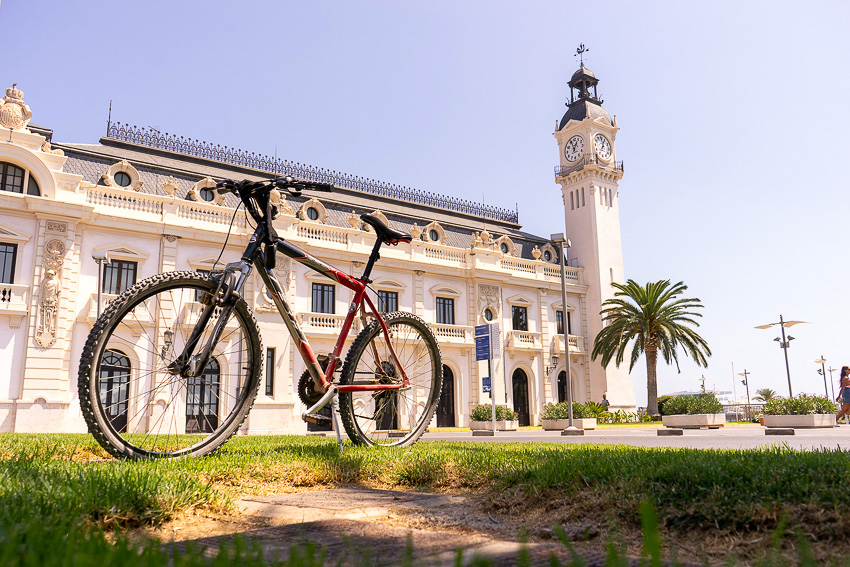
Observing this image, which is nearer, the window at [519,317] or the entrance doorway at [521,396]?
the entrance doorway at [521,396]

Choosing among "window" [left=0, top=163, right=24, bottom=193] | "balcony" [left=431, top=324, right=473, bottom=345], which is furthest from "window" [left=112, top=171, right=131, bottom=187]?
"balcony" [left=431, top=324, right=473, bottom=345]

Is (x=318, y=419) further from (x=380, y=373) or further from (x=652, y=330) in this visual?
(x=652, y=330)

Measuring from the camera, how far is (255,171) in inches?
1215

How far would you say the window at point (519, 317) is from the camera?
3400 cm

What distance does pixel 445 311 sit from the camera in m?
31.7

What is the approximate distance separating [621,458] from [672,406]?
19047 mm

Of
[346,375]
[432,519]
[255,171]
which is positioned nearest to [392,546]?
[432,519]

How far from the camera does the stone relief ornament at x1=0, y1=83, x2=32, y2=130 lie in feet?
70.3

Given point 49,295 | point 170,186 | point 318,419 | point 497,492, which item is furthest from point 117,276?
point 497,492

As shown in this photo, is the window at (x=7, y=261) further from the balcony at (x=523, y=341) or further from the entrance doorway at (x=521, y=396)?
the entrance doorway at (x=521, y=396)

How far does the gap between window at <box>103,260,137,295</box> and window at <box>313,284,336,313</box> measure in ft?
24.8

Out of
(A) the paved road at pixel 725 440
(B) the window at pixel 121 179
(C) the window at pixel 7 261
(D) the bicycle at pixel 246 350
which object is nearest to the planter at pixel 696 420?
(A) the paved road at pixel 725 440

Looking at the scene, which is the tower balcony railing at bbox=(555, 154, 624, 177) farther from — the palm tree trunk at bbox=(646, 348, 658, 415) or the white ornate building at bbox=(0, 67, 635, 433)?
the palm tree trunk at bbox=(646, 348, 658, 415)

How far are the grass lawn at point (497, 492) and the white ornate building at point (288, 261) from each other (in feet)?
64.2
